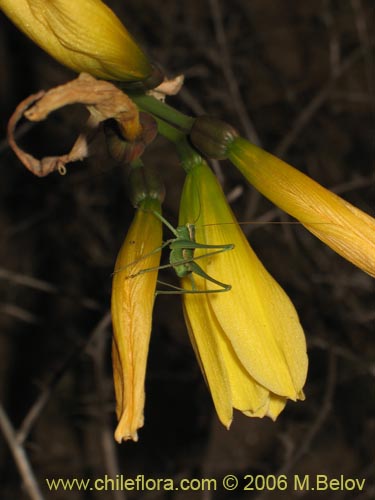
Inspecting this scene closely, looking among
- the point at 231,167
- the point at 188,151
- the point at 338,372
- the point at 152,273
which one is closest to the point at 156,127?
the point at 188,151

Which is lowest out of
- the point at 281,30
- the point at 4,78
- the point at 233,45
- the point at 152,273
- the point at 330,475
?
the point at 330,475

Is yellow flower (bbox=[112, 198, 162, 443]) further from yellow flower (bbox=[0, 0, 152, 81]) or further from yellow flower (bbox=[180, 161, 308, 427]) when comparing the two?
yellow flower (bbox=[0, 0, 152, 81])

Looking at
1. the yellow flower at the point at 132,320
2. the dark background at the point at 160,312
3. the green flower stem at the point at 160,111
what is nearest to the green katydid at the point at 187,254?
the yellow flower at the point at 132,320

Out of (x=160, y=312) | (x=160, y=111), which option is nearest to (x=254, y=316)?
(x=160, y=111)

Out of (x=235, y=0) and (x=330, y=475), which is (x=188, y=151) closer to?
(x=330, y=475)

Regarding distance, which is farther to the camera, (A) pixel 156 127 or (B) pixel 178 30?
(B) pixel 178 30

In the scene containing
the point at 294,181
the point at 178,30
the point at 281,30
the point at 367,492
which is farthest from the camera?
the point at 281,30
